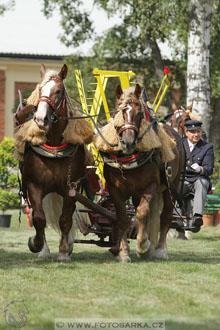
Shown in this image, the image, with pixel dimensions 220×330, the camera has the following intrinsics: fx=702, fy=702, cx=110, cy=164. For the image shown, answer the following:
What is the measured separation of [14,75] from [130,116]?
25502 mm

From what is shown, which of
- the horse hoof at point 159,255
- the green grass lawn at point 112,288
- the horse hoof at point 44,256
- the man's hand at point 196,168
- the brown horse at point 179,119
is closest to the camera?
the green grass lawn at point 112,288

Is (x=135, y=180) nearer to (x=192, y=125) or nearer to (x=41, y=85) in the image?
(x=41, y=85)

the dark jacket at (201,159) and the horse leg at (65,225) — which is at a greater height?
the dark jacket at (201,159)

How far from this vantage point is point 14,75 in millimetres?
32062

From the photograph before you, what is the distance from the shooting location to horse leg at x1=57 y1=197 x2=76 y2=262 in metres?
7.66

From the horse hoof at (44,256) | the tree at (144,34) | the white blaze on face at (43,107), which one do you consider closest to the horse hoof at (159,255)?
the horse hoof at (44,256)

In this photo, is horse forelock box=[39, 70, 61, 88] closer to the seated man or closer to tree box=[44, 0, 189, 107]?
the seated man

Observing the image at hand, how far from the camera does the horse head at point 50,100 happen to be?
22.7 ft

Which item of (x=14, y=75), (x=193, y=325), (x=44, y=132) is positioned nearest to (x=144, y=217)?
(x=44, y=132)

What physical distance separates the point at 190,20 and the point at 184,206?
708cm

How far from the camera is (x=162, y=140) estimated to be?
7965 millimetres

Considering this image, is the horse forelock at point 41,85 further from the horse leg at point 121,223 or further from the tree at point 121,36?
the tree at point 121,36

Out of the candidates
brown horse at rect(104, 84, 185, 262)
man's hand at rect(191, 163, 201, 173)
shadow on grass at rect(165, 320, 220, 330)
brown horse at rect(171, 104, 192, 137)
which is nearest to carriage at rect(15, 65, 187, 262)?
brown horse at rect(104, 84, 185, 262)

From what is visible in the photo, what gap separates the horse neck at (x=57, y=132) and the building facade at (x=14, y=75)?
2359cm
